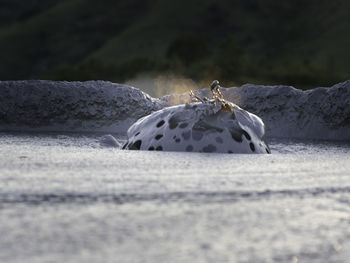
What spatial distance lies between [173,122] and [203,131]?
0.34m

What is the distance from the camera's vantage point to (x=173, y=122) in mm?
6316

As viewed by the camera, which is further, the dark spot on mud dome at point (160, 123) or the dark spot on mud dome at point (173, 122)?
the dark spot on mud dome at point (160, 123)

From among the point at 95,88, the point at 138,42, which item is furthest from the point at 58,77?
the point at 138,42

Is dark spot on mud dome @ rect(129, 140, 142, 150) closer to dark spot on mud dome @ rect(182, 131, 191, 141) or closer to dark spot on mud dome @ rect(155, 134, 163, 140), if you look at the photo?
dark spot on mud dome @ rect(155, 134, 163, 140)

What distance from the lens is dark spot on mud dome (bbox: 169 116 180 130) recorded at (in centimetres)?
627

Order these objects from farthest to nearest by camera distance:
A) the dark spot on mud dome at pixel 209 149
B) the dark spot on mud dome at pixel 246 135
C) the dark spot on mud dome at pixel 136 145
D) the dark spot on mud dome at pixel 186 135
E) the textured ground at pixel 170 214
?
the dark spot on mud dome at pixel 136 145
the dark spot on mud dome at pixel 246 135
the dark spot on mud dome at pixel 186 135
the dark spot on mud dome at pixel 209 149
the textured ground at pixel 170 214

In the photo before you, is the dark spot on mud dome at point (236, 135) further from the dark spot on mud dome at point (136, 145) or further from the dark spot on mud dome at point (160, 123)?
the dark spot on mud dome at point (136, 145)

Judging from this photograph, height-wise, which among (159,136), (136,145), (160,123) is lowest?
(136,145)

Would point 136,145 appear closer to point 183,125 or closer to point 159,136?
point 159,136

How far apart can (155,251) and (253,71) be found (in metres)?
38.5

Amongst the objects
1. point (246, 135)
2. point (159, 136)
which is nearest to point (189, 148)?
point (159, 136)

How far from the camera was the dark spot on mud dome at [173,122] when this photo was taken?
20.6ft

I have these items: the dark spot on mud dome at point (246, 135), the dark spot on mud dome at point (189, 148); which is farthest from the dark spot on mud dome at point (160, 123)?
the dark spot on mud dome at point (246, 135)

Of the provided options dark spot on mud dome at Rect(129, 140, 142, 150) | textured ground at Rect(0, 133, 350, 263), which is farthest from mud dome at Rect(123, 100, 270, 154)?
textured ground at Rect(0, 133, 350, 263)
